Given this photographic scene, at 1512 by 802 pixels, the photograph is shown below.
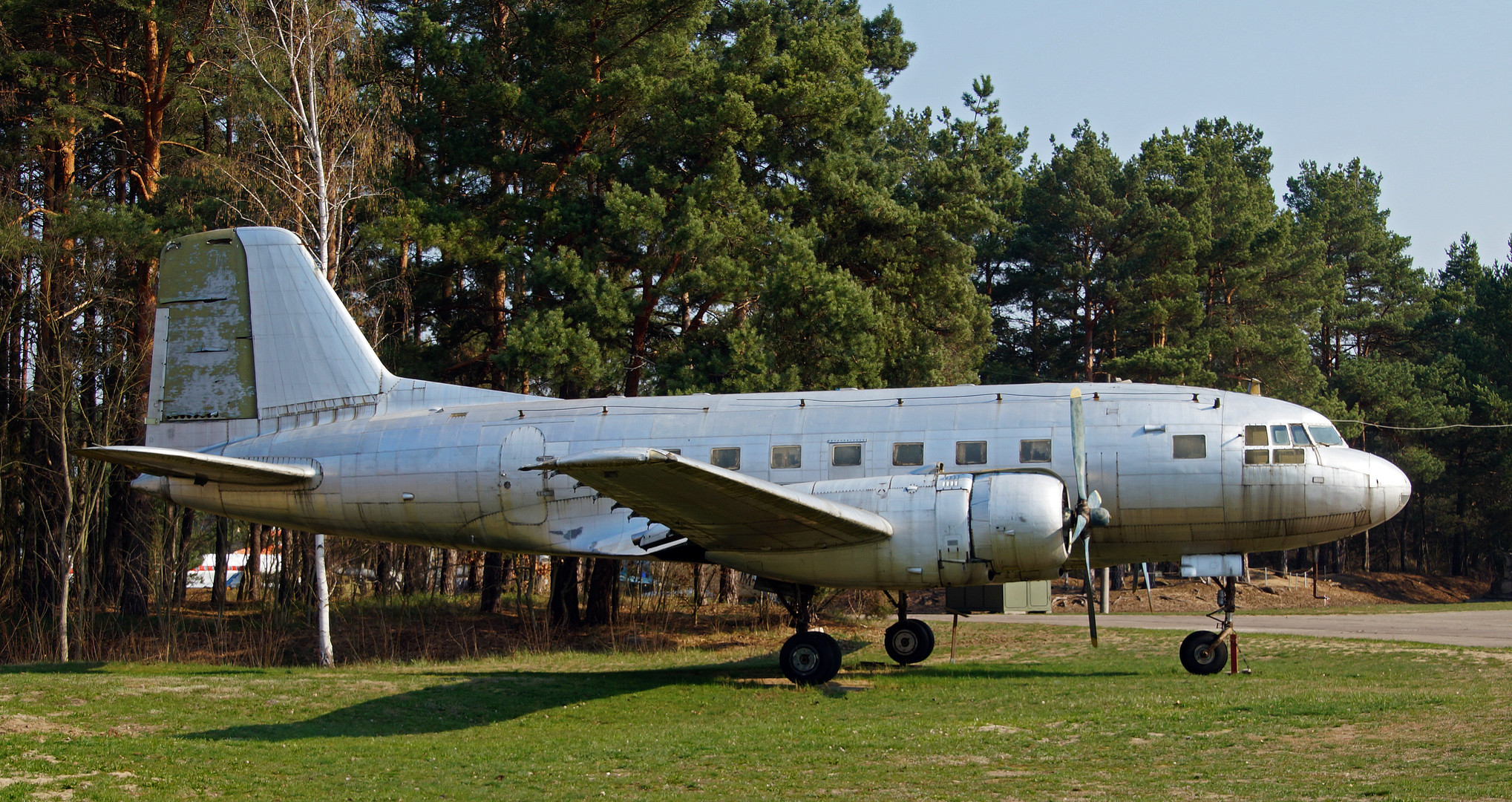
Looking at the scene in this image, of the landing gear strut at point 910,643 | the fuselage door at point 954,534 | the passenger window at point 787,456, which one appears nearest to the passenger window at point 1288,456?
the fuselage door at point 954,534

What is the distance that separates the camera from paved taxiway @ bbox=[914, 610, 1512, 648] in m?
21.0

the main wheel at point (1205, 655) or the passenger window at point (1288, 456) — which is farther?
the main wheel at point (1205, 655)

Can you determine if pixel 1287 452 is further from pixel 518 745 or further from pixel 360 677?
pixel 360 677

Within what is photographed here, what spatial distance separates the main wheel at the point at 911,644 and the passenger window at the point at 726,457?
13.7 feet

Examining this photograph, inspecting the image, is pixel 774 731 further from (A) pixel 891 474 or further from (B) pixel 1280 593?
(B) pixel 1280 593

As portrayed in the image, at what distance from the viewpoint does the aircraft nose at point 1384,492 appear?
46.9 ft

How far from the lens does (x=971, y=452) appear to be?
47.4 feet

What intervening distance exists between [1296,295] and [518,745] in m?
46.8

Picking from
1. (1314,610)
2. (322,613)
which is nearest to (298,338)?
(322,613)

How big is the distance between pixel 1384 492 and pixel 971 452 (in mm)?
5272

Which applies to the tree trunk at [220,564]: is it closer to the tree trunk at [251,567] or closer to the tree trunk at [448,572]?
the tree trunk at [251,567]

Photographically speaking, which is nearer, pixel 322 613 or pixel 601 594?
pixel 322 613

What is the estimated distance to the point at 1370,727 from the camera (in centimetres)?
1041

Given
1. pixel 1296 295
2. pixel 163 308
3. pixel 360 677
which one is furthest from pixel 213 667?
pixel 1296 295
